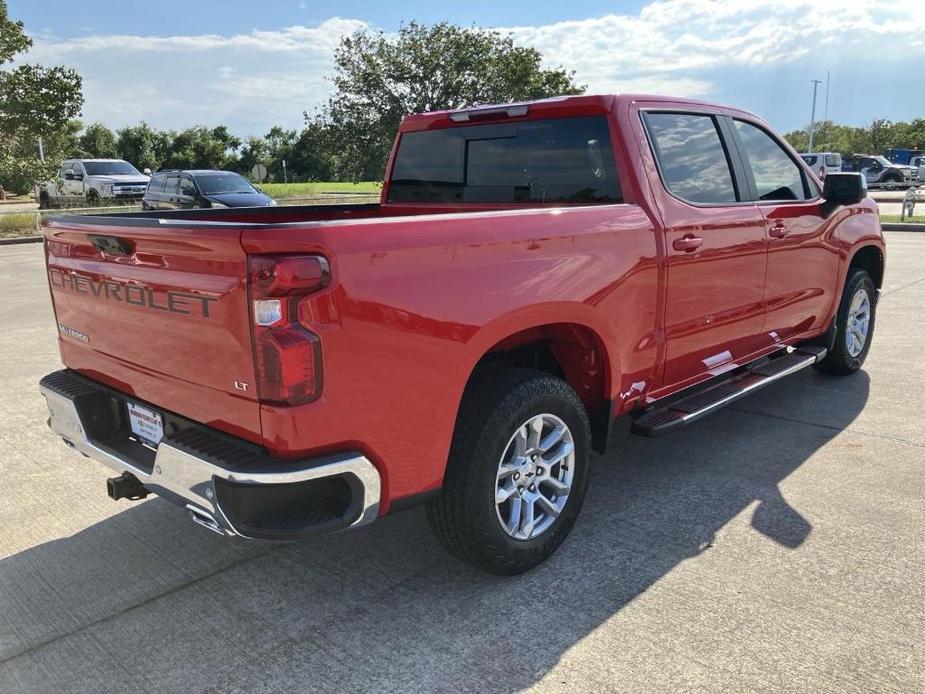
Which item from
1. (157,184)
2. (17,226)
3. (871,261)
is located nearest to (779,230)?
(871,261)

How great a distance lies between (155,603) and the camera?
294 cm

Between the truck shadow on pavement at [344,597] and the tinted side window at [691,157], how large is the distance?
4.86 ft

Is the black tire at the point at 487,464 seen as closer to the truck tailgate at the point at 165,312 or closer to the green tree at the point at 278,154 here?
the truck tailgate at the point at 165,312

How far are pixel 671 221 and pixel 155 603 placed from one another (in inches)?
107

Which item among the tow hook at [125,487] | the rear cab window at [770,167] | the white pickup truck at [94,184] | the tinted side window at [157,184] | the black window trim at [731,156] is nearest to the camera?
the tow hook at [125,487]

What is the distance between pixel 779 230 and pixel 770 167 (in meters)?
0.46

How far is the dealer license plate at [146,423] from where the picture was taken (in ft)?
9.07

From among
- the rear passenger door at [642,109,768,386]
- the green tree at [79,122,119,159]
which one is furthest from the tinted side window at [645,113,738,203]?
the green tree at [79,122,119,159]

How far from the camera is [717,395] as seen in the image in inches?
157

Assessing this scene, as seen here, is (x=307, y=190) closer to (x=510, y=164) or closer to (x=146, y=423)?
(x=510, y=164)

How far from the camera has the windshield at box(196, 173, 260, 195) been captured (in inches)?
693

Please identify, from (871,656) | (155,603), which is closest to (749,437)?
(871,656)

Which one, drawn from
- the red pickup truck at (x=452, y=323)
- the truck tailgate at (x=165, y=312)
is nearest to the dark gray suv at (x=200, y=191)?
the red pickup truck at (x=452, y=323)

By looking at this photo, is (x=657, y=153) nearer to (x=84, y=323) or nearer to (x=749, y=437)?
(x=749, y=437)
